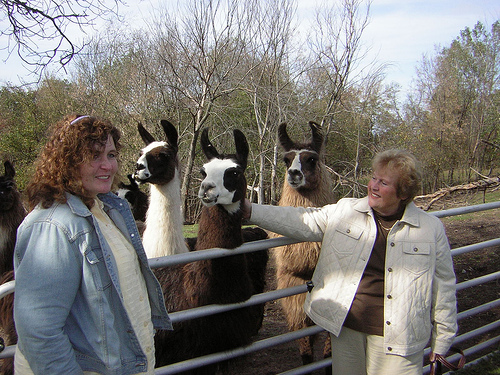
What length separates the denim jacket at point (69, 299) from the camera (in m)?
1.27

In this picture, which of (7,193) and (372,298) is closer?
(372,298)

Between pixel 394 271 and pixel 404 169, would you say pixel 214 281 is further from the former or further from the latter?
pixel 404 169

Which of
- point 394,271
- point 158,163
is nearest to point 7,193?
point 158,163

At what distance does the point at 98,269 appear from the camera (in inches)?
55.3

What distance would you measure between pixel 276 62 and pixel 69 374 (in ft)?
47.1

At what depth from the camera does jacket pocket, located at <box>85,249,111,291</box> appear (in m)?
1.38

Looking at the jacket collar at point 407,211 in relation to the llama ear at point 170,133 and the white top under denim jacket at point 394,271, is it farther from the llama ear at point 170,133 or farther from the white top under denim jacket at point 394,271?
the llama ear at point 170,133

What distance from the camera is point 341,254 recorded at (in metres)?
2.34

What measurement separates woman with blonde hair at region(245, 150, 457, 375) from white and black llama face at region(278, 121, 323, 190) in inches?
50.4

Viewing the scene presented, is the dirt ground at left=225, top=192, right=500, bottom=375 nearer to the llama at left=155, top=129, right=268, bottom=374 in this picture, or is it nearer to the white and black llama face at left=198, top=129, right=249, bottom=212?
the llama at left=155, top=129, right=268, bottom=374

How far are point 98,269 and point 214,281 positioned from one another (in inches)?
43.7

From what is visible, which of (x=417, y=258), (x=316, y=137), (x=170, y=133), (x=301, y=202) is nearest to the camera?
(x=417, y=258)

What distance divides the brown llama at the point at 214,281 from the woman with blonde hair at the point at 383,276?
205mm

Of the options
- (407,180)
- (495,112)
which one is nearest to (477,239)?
(407,180)
